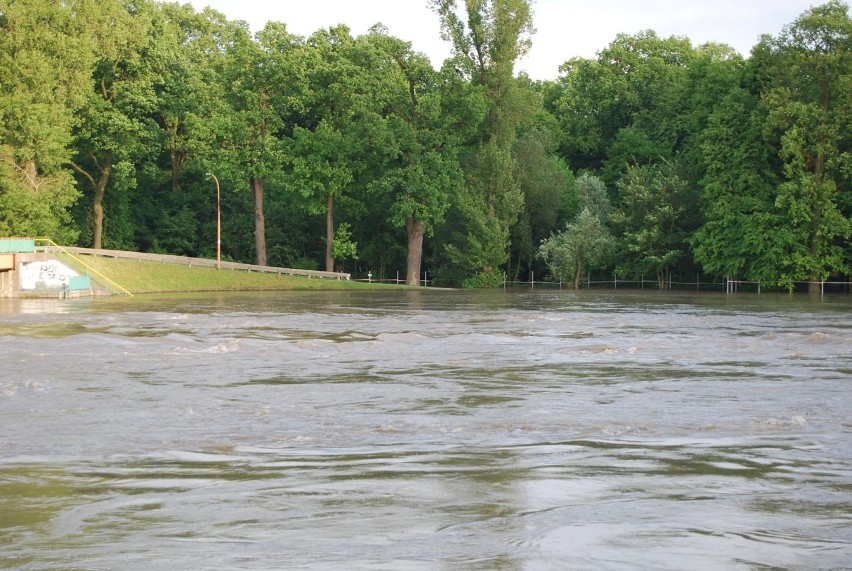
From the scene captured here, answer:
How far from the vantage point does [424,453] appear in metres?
15.2

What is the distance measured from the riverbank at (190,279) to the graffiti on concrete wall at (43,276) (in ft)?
15.1

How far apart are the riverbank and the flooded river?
36295 mm

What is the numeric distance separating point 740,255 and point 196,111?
42644 millimetres

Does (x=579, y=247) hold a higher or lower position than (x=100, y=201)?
lower

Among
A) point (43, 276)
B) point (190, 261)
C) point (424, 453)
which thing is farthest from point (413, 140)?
point (424, 453)

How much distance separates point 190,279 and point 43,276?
13.4m

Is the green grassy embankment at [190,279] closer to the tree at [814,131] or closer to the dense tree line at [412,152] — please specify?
the dense tree line at [412,152]

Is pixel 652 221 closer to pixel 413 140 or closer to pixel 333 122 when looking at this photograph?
pixel 413 140

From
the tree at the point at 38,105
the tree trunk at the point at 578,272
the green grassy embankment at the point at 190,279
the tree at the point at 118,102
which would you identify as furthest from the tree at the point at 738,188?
the tree at the point at 38,105

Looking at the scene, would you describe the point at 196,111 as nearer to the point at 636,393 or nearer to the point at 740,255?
the point at 740,255

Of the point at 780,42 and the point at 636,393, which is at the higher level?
the point at 780,42

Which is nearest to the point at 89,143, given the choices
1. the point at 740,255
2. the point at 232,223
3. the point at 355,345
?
the point at 232,223

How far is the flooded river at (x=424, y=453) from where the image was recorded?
10250mm

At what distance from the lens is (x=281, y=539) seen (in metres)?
10.4
